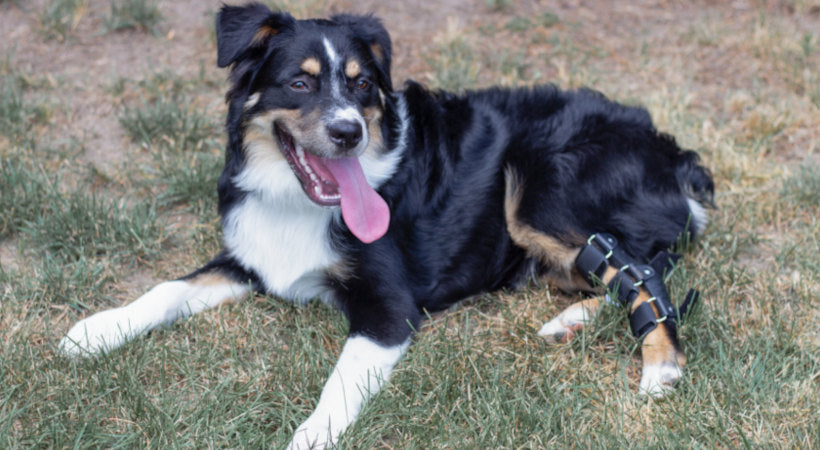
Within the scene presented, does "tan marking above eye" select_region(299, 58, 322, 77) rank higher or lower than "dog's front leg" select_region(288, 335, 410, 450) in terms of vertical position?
higher

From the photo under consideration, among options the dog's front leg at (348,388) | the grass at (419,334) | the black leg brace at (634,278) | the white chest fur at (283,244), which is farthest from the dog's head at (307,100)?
the black leg brace at (634,278)

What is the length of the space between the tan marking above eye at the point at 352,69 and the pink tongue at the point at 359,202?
35 centimetres

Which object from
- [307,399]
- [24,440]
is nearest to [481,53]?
[307,399]

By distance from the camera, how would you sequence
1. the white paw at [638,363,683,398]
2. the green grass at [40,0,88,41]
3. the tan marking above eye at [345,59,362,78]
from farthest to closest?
the green grass at [40,0,88,41] < the tan marking above eye at [345,59,362,78] < the white paw at [638,363,683,398]

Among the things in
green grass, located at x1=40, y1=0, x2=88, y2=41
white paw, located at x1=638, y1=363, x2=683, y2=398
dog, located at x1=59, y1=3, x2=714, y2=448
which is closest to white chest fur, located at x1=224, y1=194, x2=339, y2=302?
dog, located at x1=59, y1=3, x2=714, y2=448

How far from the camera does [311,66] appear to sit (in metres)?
2.96

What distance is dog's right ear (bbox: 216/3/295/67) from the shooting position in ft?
9.65

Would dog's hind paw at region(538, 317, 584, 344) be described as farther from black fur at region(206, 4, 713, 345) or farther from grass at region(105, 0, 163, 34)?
grass at region(105, 0, 163, 34)

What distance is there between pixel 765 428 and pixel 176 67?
446 cm

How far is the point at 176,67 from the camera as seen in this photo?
17.7 ft

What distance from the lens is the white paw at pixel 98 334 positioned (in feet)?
9.55

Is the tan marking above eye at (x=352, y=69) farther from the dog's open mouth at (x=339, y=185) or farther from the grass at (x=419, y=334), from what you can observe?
the grass at (x=419, y=334)

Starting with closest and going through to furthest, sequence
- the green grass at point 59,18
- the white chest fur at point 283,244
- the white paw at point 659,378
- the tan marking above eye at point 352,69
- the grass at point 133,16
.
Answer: the white paw at point 659,378 < the tan marking above eye at point 352,69 < the white chest fur at point 283,244 < the green grass at point 59,18 < the grass at point 133,16

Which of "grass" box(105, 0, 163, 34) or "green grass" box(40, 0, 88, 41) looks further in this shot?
"grass" box(105, 0, 163, 34)
